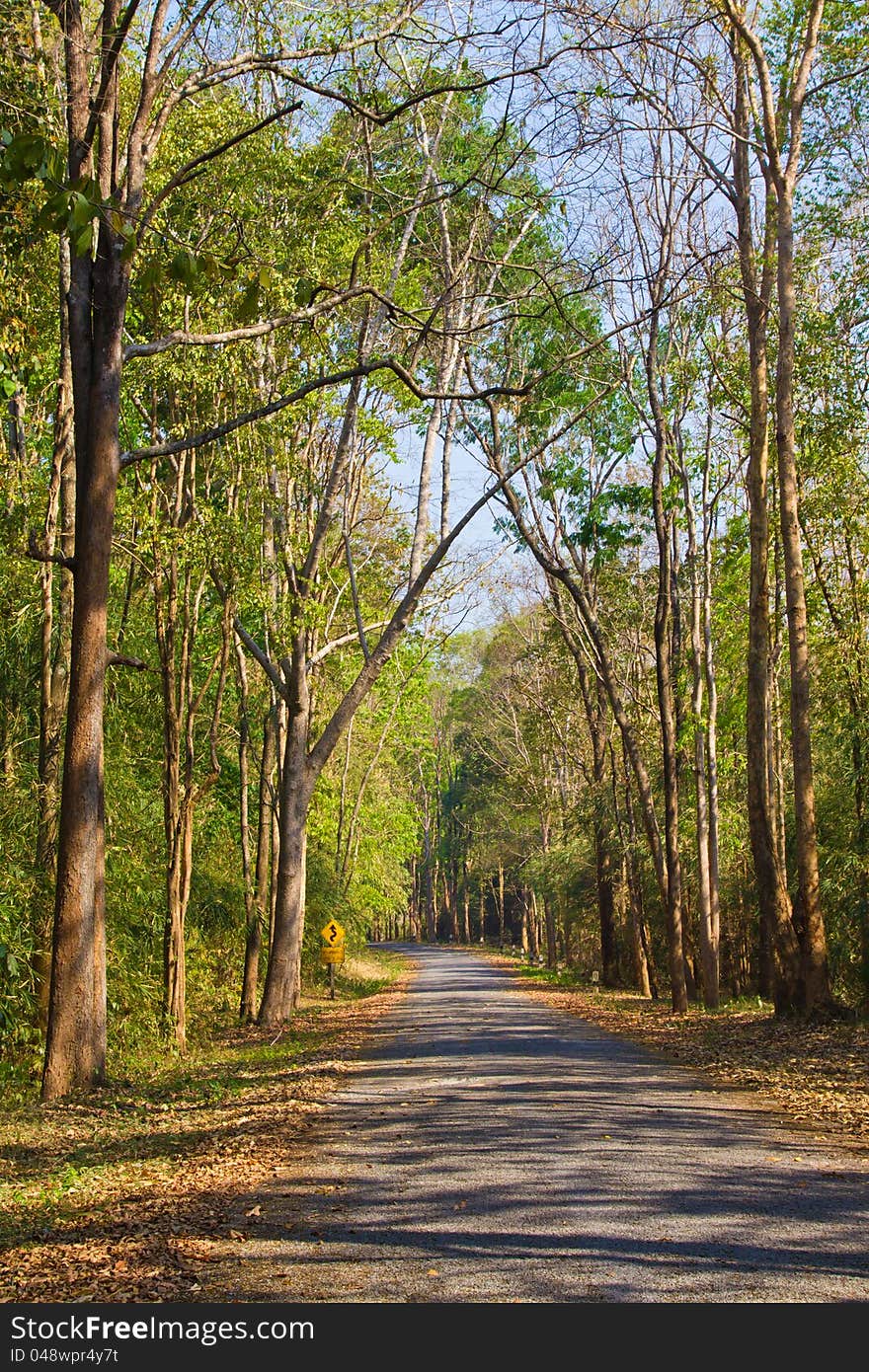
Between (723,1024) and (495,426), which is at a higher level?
(495,426)

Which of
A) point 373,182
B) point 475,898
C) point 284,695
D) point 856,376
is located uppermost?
point 373,182

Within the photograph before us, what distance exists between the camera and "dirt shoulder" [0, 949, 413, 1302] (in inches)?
213

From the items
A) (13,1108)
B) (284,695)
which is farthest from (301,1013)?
(13,1108)

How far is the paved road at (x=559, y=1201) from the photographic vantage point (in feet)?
16.3

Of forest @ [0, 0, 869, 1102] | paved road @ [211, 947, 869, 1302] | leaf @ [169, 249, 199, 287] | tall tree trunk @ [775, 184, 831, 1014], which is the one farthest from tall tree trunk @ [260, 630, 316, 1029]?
leaf @ [169, 249, 199, 287]

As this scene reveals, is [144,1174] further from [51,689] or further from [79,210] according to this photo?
[51,689]

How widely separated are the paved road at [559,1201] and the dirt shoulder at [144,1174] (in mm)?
300

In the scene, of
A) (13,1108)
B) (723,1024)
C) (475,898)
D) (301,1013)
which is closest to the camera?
(13,1108)

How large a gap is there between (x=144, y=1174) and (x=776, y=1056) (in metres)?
7.23

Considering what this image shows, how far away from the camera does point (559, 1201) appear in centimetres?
647

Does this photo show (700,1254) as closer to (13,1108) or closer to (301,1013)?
(13,1108)

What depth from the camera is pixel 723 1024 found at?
16438 mm

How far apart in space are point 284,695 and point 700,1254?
48.2ft

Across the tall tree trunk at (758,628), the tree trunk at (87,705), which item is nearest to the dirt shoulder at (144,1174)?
the tree trunk at (87,705)
